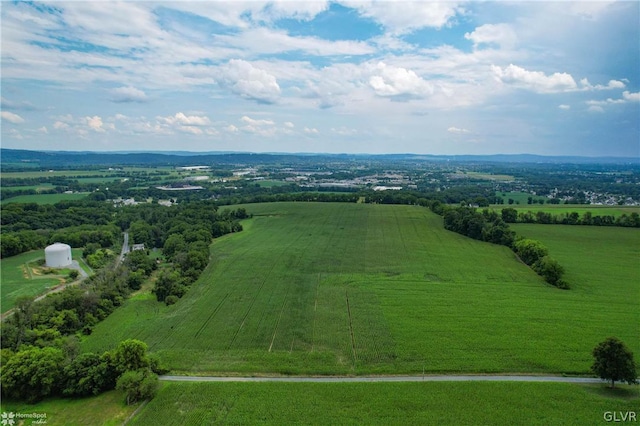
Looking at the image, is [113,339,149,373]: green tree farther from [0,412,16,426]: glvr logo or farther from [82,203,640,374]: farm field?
[0,412,16,426]: glvr logo

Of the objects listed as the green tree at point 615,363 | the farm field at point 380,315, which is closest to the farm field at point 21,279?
the farm field at point 380,315

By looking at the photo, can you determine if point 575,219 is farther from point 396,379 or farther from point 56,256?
point 56,256

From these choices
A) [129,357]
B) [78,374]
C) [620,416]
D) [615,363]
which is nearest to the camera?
[620,416]

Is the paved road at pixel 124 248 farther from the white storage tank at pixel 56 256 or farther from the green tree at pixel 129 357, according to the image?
the green tree at pixel 129 357

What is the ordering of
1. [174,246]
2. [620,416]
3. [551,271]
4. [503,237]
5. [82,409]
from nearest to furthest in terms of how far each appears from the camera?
[620,416] < [82,409] < [551,271] < [174,246] < [503,237]

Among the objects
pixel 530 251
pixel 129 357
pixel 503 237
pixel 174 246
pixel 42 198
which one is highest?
pixel 42 198

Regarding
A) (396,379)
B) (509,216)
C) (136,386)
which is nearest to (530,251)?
(509,216)
